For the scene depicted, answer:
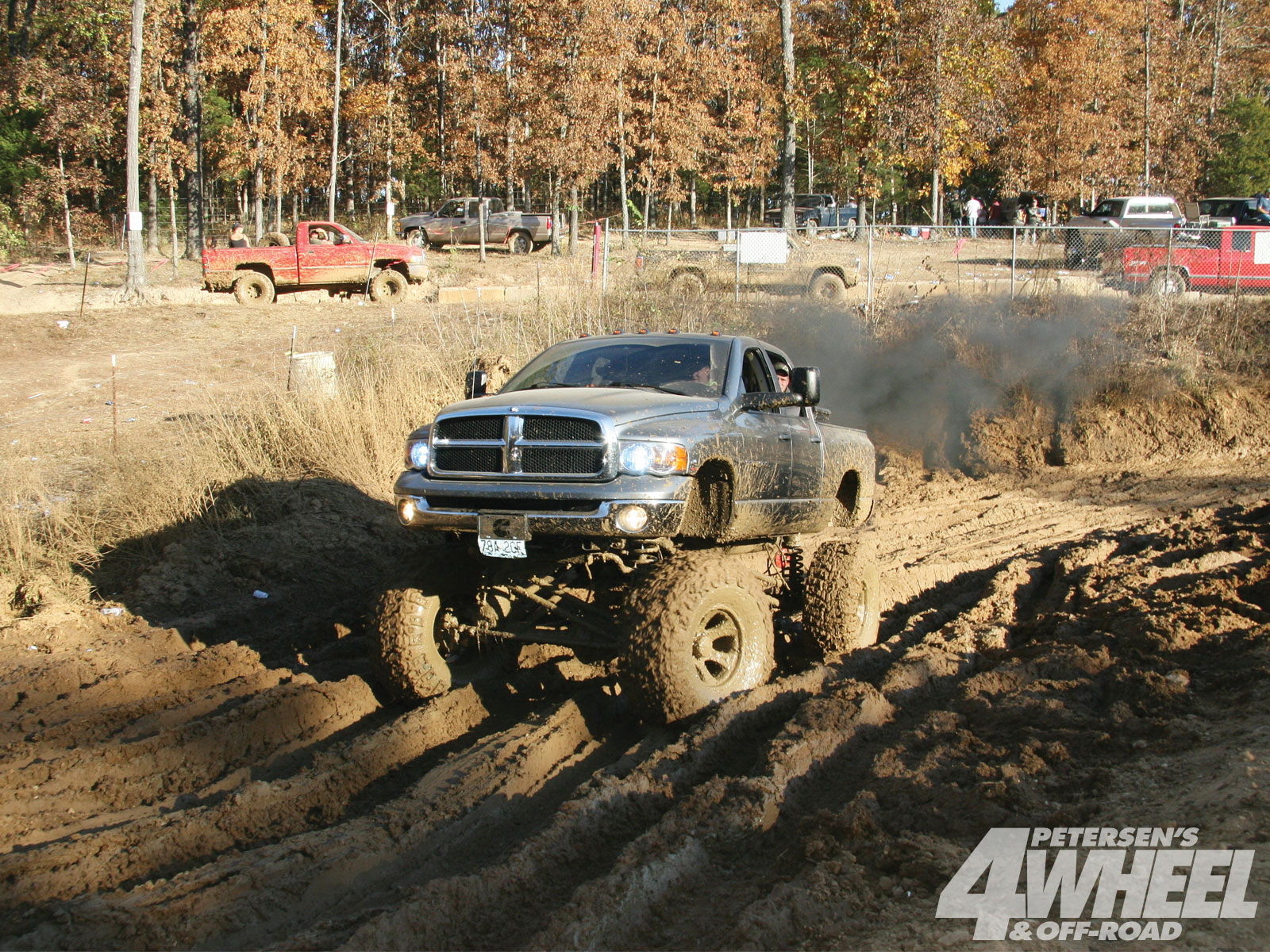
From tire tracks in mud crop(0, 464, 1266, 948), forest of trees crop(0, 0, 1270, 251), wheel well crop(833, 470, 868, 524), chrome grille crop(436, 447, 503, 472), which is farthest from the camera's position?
forest of trees crop(0, 0, 1270, 251)

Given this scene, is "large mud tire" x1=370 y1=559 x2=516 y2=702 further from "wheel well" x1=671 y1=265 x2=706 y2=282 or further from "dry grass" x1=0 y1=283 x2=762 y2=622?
"wheel well" x1=671 y1=265 x2=706 y2=282

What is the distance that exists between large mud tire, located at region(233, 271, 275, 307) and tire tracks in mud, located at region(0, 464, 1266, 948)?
65.7ft

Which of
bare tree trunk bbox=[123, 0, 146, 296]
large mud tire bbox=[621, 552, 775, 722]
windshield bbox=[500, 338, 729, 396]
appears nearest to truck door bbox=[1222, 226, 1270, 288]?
windshield bbox=[500, 338, 729, 396]

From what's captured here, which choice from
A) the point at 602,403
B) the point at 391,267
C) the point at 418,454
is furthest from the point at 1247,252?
the point at 418,454

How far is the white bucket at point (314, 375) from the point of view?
39.0ft

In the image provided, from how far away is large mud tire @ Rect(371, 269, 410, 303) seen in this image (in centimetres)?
2498

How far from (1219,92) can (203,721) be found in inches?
2155

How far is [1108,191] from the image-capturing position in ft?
154

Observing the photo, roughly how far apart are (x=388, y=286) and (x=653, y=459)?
21.0 m

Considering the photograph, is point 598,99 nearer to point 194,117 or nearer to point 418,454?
point 194,117

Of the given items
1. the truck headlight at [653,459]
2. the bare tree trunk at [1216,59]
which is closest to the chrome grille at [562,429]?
the truck headlight at [653,459]

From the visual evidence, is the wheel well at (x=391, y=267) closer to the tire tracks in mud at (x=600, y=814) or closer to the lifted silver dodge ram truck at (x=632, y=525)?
the lifted silver dodge ram truck at (x=632, y=525)

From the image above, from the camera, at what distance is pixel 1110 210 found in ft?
104

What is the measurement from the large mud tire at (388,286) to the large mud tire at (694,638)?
67.6 feet
